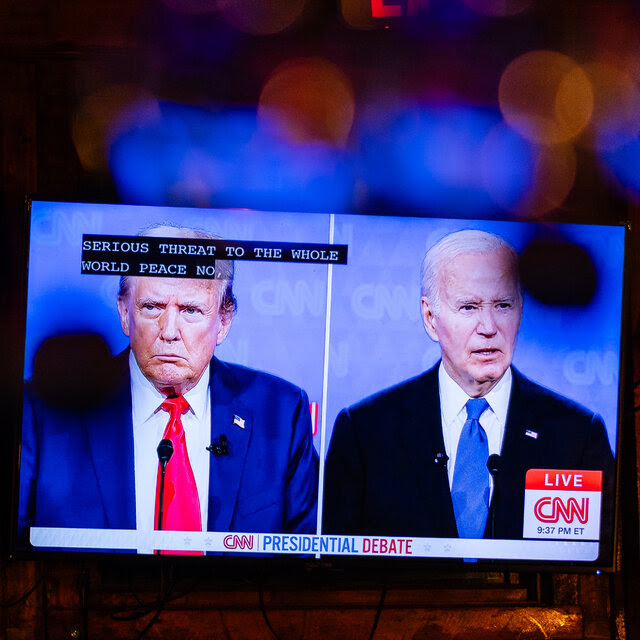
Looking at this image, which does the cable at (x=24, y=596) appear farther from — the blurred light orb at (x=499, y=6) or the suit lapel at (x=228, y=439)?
the blurred light orb at (x=499, y=6)

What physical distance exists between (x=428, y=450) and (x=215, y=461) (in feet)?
2.37

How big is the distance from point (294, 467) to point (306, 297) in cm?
58

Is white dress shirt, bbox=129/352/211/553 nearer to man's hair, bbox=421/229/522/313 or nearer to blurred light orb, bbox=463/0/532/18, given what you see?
man's hair, bbox=421/229/522/313

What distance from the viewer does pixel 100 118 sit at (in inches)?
103

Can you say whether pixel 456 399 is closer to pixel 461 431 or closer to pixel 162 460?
pixel 461 431

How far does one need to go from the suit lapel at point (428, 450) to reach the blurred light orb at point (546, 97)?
101 cm

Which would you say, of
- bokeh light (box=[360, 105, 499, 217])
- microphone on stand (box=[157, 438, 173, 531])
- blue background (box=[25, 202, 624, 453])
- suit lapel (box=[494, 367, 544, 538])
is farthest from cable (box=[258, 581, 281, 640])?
bokeh light (box=[360, 105, 499, 217])

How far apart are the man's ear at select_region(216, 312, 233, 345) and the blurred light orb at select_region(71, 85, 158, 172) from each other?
2.37 feet

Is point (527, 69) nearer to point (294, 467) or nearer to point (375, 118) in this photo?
point (375, 118)

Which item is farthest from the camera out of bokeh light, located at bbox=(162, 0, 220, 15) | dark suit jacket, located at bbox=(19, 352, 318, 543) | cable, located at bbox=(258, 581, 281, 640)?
bokeh light, located at bbox=(162, 0, 220, 15)

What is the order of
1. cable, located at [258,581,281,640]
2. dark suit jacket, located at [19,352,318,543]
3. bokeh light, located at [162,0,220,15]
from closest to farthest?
dark suit jacket, located at [19,352,318,543] → cable, located at [258,581,281,640] → bokeh light, located at [162,0,220,15]

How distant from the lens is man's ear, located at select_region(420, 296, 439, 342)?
2467mm

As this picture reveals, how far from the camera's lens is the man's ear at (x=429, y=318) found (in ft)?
8.09

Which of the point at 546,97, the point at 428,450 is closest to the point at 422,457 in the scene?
the point at 428,450
